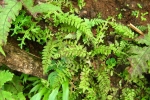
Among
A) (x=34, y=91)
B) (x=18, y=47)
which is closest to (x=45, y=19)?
(x=18, y=47)

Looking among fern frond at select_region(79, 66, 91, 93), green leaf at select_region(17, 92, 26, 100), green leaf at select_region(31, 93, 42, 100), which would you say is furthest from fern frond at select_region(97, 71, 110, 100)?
green leaf at select_region(17, 92, 26, 100)

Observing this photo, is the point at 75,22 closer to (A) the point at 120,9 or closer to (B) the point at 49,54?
(B) the point at 49,54

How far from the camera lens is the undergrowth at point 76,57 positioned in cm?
288

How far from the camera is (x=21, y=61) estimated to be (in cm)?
293

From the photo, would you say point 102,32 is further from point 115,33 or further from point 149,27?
point 149,27

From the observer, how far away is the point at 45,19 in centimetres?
306

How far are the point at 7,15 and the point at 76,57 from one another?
3.08 feet

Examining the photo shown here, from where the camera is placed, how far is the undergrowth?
2880 mm

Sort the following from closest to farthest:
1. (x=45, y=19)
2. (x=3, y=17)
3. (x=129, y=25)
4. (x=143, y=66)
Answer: (x=3, y=17) → (x=143, y=66) → (x=45, y=19) → (x=129, y=25)

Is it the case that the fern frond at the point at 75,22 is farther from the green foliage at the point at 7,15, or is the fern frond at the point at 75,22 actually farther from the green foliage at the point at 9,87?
the green foliage at the point at 9,87

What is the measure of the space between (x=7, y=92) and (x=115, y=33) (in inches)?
58.8

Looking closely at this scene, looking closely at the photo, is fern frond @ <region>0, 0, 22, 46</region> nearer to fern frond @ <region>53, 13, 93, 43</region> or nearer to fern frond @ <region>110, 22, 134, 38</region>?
fern frond @ <region>53, 13, 93, 43</region>

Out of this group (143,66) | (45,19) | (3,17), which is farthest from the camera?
(45,19)

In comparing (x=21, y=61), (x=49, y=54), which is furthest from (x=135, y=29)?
(x=21, y=61)
